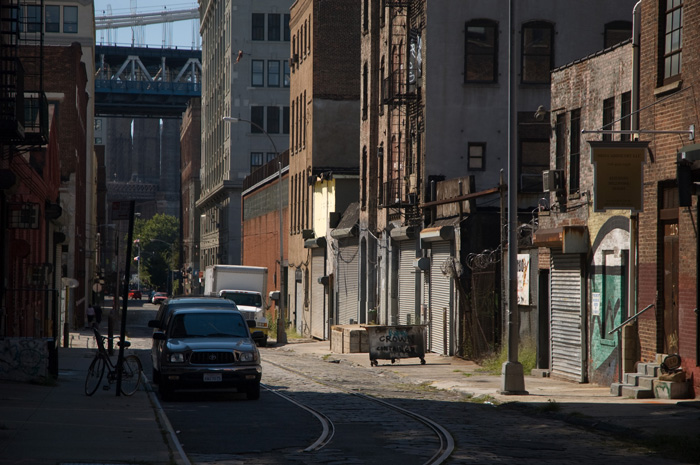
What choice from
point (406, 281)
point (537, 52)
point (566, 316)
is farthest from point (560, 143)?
point (406, 281)

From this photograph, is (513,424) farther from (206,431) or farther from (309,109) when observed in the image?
(309,109)

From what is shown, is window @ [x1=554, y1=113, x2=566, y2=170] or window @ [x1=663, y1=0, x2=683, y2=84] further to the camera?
window @ [x1=554, y1=113, x2=566, y2=170]

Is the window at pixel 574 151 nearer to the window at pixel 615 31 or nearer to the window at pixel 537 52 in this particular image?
the window at pixel 537 52

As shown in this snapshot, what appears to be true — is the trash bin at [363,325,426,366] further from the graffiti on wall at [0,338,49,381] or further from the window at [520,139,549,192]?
the graffiti on wall at [0,338,49,381]

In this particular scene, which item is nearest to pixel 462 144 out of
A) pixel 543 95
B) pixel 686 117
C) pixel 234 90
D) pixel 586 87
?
pixel 543 95

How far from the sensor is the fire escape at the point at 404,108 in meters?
38.1

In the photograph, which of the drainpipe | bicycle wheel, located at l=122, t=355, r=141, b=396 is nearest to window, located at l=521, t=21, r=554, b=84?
the drainpipe

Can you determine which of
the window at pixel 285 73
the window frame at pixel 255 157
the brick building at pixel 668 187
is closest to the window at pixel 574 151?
the brick building at pixel 668 187

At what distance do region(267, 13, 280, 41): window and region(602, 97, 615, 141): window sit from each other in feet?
260

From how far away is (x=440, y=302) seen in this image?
112ft

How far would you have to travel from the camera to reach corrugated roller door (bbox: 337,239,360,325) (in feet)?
153

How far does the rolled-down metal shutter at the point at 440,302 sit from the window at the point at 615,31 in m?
10.2

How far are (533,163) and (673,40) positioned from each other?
15958 mm

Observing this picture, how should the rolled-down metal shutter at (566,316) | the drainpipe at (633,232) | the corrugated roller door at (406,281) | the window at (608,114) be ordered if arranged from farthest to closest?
the corrugated roller door at (406,281) < the rolled-down metal shutter at (566,316) < the window at (608,114) < the drainpipe at (633,232)
